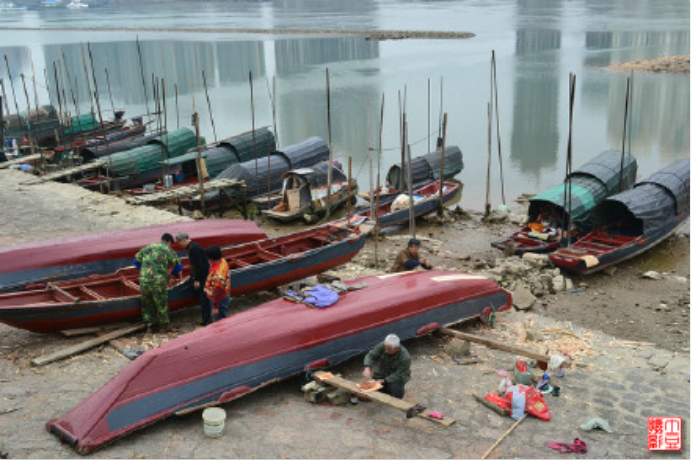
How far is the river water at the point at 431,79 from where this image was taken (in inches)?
1288

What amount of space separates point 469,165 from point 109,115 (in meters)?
24.0

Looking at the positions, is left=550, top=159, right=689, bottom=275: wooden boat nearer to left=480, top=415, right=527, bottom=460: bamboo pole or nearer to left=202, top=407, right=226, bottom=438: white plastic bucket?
left=480, top=415, right=527, bottom=460: bamboo pole

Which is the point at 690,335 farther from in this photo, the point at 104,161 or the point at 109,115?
the point at 109,115

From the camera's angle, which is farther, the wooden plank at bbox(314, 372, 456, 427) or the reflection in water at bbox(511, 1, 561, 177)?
the reflection in water at bbox(511, 1, 561, 177)

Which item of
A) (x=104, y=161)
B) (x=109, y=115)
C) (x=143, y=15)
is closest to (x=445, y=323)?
(x=104, y=161)

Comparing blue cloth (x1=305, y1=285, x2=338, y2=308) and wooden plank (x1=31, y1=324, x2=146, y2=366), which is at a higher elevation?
blue cloth (x1=305, y1=285, x2=338, y2=308)

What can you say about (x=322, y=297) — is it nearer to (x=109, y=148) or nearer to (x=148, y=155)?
(x=148, y=155)

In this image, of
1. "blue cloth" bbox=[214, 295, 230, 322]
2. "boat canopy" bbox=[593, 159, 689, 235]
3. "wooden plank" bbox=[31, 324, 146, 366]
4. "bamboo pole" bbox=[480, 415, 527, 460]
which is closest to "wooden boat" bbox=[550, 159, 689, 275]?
"boat canopy" bbox=[593, 159, 689, 235]

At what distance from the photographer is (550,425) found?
25.2 feet

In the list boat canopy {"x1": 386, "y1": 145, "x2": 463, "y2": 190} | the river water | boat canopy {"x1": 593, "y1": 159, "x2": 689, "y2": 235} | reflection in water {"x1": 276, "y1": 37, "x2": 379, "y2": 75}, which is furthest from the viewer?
reflection in water {"x1": 276, "y1": 37, "x2": 379, "y2": 75}

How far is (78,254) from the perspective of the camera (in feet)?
36.7

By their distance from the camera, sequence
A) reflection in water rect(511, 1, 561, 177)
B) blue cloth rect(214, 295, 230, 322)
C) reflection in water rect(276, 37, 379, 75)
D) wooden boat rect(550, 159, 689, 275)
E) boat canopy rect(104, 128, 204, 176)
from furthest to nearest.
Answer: reflection in water rect(276, 37, 379, 75)
reflection in water rect(511, 1, 561, 177)
boat canopy rect(104, 128, 204, 176)
wooden boat rect(550, 159, 689, 275)
blue cloth rect(214, 295, 230, 322)

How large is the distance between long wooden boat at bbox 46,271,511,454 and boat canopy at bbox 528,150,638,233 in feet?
25.0

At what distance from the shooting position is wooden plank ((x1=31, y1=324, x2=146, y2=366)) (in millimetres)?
8695
